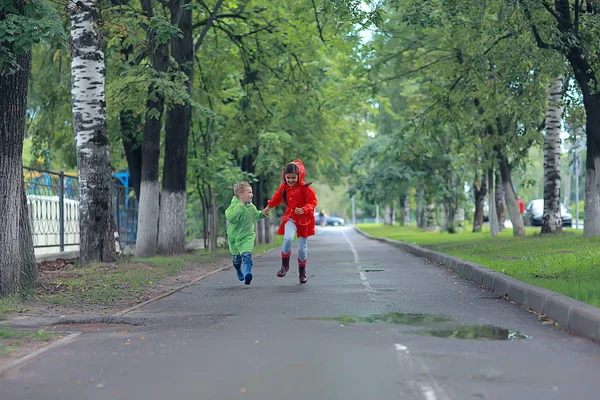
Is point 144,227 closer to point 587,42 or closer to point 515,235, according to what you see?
point 587,42

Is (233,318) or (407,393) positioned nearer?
(407,393)

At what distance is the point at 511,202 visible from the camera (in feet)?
89.9

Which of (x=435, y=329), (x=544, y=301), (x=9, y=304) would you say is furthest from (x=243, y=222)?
(x=435, y=329)

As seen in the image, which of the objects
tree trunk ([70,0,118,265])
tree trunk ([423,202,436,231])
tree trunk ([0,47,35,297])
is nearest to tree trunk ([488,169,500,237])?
tree trunk ([423,202,436,231])

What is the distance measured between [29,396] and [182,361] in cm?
139

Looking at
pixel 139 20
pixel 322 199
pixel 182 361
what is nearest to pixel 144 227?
pixel 139 20

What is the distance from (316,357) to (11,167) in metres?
6.14

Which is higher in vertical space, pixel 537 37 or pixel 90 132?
pixel 537 37

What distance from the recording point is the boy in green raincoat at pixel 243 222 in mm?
13328

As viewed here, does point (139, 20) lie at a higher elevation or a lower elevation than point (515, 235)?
higher

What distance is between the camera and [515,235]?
27.5 m

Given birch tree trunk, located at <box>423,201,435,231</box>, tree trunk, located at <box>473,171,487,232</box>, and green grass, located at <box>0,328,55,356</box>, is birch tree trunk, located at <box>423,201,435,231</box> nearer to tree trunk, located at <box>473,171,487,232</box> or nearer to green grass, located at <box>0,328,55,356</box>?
tree trunk, located at <box>473,171,487,232</box>

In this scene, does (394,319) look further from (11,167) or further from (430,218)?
(430,218)

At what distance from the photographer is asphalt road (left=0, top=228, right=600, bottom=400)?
561cm
